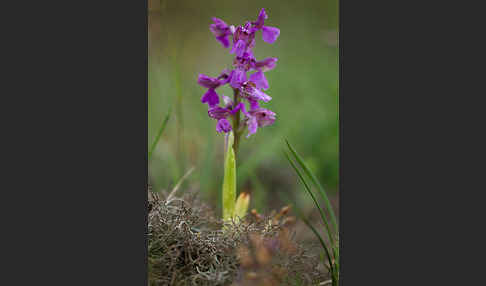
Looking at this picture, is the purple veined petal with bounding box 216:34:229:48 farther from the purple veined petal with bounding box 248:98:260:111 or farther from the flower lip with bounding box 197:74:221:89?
the purple veined petal with bounding box 248:98:260:111

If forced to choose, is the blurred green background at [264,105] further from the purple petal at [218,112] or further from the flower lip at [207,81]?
the purple petal at [218,112]

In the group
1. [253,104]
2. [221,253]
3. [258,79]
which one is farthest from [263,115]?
[221,253]

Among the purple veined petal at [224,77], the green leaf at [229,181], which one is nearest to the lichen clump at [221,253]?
the green leaf at [229,181]

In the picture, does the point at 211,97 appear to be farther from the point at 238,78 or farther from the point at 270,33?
the point at 270,33

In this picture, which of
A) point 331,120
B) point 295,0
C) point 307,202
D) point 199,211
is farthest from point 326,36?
point 199,211

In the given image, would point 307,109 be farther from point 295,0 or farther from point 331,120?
point 295,0
